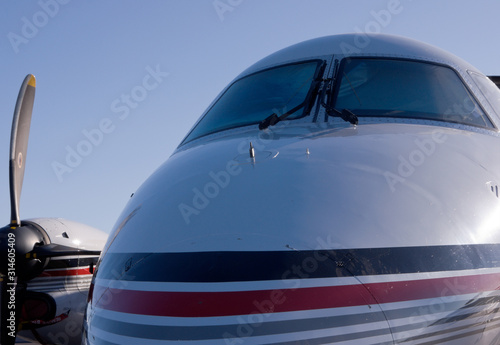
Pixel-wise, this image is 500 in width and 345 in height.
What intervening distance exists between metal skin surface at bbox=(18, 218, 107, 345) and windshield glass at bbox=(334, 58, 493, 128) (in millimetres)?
6260

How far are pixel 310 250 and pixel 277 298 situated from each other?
0.28m

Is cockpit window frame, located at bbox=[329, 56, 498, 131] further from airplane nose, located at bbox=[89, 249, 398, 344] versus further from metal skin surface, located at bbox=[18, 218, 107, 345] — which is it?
metal skin surface, located at bbox=[18, 218, 107, 345]

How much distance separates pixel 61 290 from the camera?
914 centimetres

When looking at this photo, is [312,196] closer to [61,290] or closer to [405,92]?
[405,92]

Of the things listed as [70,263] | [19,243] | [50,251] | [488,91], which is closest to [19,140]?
[19,243]

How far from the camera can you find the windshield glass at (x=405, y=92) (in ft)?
14.3

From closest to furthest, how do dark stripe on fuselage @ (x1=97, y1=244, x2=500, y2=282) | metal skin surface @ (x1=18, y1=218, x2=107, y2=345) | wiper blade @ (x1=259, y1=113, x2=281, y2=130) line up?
1. dark stripe on fuselage @ (x1=97, y1=244, x2=500, y2=282)
2. wiper blade @ (x1=259, y1=113, x2=281, y2=130)
3. metal skin surface @ (x1=18, y1=218, x2=107, y2=345)

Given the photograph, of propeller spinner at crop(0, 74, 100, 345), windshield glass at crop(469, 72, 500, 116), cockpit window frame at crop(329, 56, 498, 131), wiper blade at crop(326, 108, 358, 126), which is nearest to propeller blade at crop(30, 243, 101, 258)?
propeller spinner at crop(0, 74, 100, 345)

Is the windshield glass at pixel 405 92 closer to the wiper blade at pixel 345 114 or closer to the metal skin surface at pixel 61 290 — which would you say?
the wiper blade at pixel 345 114

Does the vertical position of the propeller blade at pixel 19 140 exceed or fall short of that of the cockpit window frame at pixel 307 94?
it falls short

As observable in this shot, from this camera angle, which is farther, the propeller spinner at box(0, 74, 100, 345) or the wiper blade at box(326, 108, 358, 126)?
the propeller spinner at box(0, 74, 100, 345)

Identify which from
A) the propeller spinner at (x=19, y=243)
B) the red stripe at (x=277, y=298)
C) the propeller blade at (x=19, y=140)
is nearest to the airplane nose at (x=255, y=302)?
the red stripe at (x=277, y=298)

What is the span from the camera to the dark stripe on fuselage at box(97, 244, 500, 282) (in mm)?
2609

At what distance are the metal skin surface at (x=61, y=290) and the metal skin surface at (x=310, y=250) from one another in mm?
6019
